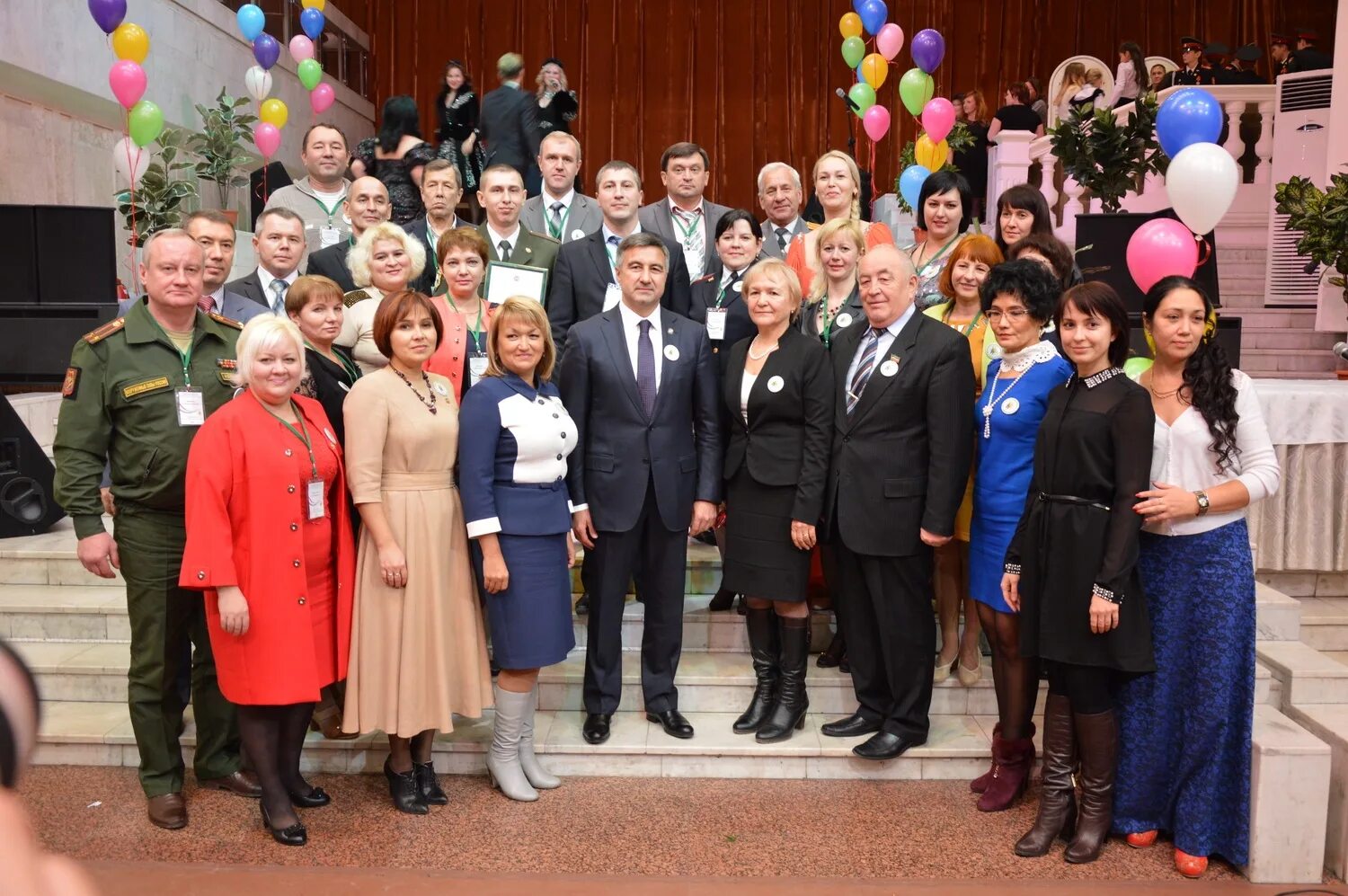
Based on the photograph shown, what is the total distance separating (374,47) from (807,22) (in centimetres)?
601

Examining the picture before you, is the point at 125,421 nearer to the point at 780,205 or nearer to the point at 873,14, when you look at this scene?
the point at 780,205

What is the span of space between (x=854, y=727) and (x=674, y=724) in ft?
2.01

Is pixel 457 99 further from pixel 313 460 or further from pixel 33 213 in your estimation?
pixel 313 460

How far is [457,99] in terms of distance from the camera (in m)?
7.93

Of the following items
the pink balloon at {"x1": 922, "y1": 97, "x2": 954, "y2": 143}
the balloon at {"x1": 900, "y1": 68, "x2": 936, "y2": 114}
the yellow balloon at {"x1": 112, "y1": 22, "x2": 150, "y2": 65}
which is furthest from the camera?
the balloon at {"x1": 900, "y1": 68, "x2": 936, "y2": 114}

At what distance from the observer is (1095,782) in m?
3.12

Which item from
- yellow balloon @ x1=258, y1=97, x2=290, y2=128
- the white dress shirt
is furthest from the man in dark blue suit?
yellow balloon @ x1=258, y1=97, x2=290, y2=128

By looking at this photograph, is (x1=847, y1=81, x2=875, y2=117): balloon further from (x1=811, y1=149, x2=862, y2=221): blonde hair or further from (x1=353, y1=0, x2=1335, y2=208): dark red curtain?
(x1=353, y1=0, x2=1335, y2=208): dark red curtain

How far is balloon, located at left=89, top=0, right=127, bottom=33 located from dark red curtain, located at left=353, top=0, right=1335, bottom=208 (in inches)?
331

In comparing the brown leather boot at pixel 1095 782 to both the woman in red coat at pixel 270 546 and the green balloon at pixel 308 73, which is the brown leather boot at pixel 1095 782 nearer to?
the woman in red coat at pixel 270 546

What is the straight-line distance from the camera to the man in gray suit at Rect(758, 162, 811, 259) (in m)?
4.63

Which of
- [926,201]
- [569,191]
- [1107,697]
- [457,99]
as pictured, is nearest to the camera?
[1107,697]

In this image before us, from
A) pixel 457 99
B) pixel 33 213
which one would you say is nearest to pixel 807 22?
pixel 457 99


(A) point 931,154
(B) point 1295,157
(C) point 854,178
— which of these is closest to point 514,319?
(C) point 854,178
